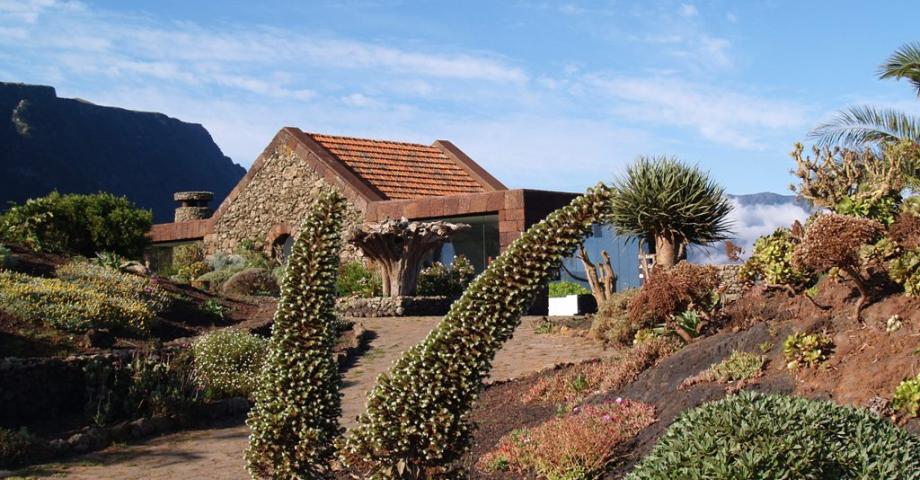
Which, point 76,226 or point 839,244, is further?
point 76,226

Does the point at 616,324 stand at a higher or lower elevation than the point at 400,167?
lower

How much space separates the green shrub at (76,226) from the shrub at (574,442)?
1598 cm

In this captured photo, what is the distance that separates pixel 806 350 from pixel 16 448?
7.54 m

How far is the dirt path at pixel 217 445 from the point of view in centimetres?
921

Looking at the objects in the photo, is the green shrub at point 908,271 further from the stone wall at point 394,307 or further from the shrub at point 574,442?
the stone wall at point 394,307

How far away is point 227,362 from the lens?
13281 millimetres

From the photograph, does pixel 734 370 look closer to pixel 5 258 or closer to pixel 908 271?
pixel 908 271

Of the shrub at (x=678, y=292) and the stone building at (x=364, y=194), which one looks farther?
the stone building at (x=364, y=194)

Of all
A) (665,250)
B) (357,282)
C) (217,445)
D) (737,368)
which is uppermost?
(665,250)

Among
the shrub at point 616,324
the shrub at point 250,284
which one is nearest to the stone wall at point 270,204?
the shrub at point 250,284

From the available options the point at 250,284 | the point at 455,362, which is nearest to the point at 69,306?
the point at 250,284

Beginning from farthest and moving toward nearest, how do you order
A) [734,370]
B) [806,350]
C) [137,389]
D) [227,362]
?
[227,362] → [137,389] → [734,370] → [806,350]

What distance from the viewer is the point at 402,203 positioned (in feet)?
82.2

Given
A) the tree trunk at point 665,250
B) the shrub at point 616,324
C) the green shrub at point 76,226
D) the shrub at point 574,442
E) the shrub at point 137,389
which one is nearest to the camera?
the shrub at point 574,442
